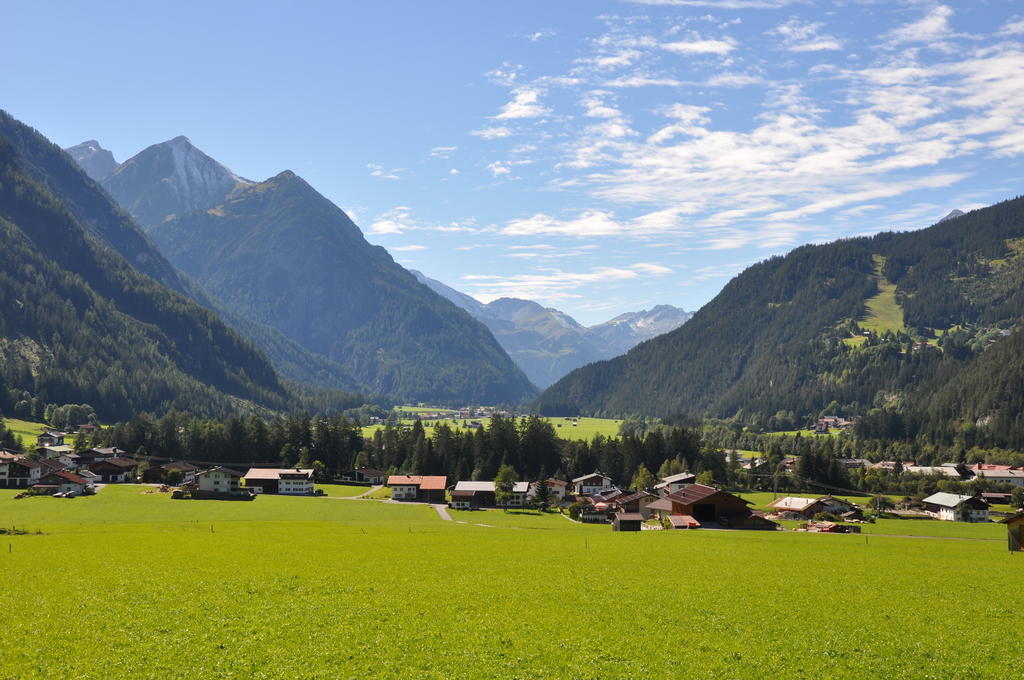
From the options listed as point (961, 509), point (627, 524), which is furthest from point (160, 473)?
point (961, 509)

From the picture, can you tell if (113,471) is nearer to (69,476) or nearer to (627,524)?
(69,476)

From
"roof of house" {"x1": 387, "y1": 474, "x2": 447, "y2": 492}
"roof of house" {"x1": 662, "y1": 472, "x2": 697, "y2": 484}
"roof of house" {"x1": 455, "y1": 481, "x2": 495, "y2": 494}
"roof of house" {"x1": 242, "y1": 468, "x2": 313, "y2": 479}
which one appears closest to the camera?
"roof of house" {"x1": 455, "y1": 481, "x2": 495, "y2": 494}

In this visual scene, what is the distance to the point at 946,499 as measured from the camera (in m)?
120

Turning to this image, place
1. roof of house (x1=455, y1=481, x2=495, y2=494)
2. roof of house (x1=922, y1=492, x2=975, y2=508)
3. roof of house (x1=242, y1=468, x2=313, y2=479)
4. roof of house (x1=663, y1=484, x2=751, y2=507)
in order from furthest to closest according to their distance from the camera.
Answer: roof of house (x1=242, y1=468, x2=313, y2=479) → roof of house (x1=455, y1=481, x2=495, y2=494) → roof of house (x1=922, y1=492, x2=975, y2=508) → roof of house (x1=663, y1=484, x2=751, y2=507)

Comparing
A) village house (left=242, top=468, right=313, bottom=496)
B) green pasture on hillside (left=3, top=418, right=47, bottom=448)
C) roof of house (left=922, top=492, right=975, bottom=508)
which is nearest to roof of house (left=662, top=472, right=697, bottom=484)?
roof of house (left=922, top=492, right=975, bottom=508)

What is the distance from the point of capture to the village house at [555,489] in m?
Result: 127

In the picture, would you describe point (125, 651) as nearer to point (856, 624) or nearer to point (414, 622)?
point (414, 622)

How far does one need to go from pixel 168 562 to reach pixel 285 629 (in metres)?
18.7

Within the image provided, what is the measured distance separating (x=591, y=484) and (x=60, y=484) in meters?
91.0

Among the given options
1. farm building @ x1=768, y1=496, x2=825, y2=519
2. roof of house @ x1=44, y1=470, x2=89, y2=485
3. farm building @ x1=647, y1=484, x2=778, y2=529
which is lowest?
farm building @ x1=768, y1=496, x2=825, y2=519

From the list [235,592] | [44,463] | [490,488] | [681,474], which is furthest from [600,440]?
[235,592]

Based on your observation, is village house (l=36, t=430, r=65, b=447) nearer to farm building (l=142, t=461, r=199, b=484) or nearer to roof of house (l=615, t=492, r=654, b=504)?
farm building (l=142, t=461, r=199, b=484)

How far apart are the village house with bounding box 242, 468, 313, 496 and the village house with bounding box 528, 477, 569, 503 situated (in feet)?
132

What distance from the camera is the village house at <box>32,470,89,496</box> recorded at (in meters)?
112
